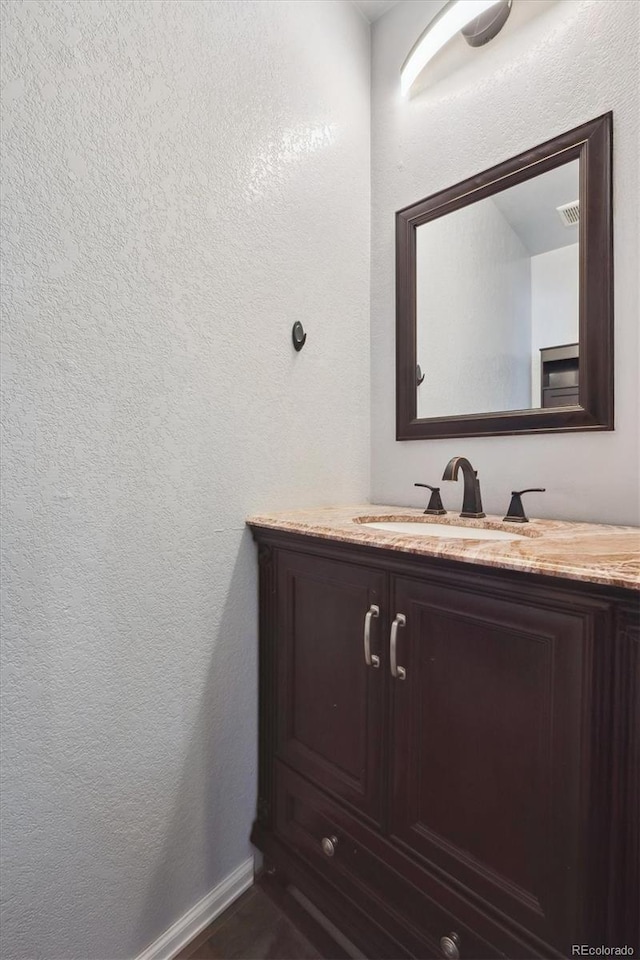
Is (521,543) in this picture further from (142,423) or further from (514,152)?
(514,152)

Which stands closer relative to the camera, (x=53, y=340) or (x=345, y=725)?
(x=53, y=340)

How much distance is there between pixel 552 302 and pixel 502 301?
168mm

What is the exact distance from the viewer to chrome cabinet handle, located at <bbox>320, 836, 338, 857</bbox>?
105cm

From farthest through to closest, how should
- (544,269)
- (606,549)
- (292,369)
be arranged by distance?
(292,369) < (544,269) < (606,549)

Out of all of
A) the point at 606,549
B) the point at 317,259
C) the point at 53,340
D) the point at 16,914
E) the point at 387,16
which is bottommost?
the point at 16,914

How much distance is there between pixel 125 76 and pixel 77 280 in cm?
50

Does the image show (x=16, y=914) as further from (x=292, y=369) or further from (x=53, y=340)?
(x=292, y=369)

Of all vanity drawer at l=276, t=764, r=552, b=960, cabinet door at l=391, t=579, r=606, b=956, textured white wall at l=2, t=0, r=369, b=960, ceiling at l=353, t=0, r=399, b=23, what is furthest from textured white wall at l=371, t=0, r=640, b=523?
vanity drawer at l=276, t=764, r=552, b=960

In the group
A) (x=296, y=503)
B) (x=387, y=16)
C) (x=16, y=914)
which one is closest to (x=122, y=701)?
(x=16, y=914)

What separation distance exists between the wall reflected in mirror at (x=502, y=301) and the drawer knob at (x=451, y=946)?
1.22 metres

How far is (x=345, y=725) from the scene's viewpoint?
104 cm

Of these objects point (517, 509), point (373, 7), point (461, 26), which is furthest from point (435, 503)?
point (373, 7)

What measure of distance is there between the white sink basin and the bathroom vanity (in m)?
0.02

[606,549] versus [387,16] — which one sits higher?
[387,16]
